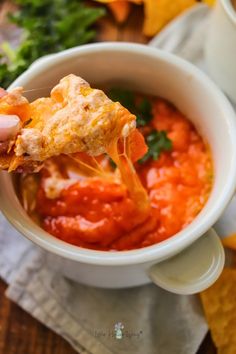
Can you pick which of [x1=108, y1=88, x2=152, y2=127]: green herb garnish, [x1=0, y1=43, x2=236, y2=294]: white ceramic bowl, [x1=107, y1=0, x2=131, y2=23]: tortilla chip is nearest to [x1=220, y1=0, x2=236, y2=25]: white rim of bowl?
[x1=0, y1=43, x2=236, y2=294]: white ceramic bowl

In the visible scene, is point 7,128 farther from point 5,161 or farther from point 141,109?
point 141,109

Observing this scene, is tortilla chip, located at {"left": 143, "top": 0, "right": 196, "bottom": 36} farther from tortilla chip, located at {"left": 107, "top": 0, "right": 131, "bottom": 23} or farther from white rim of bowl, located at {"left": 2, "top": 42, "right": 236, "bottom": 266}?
white rim of bowl, located at {"left": 2, "top": 42, "right": 236, "bottom": 266}

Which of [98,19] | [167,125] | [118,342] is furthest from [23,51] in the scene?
A: [118,342]

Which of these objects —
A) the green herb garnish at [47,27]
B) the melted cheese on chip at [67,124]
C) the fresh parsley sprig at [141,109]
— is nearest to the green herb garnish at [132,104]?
the fresh parsley sprig at [141,109]

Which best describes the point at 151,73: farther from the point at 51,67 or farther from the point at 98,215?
the point at 98,215
